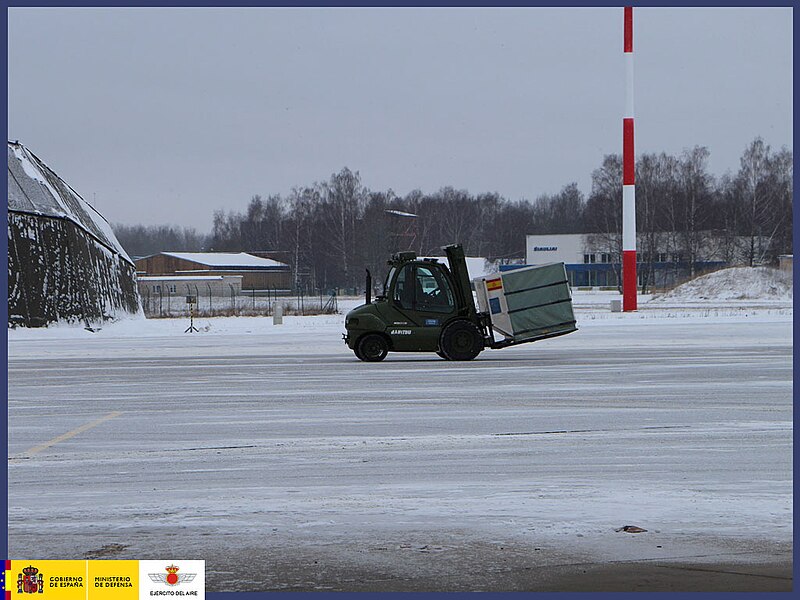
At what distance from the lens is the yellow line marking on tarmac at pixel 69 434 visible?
426 inches

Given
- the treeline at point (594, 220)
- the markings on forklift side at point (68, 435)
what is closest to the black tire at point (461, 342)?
the markings on forklift side at point (68, 435)

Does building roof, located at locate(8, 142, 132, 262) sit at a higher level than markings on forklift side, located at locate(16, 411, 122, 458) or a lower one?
higher

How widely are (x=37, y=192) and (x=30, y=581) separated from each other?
3521 cm

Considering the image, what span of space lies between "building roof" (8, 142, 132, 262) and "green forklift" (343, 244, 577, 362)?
19347 millimetres

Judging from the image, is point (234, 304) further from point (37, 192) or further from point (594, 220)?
point (594, 220)

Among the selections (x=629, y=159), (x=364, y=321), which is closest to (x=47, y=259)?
(x=364, y=321)

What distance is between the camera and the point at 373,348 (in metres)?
21.3

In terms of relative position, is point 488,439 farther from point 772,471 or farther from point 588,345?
point 588,345

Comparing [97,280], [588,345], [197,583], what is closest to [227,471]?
[197,583]

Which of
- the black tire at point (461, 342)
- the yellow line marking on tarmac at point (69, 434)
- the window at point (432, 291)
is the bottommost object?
the yellow line marking on tarmac at point (69, 434)

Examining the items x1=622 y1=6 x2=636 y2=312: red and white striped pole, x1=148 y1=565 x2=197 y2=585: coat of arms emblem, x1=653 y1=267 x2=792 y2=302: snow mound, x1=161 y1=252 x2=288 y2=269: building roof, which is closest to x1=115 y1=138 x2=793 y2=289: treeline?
x1=161 y1=252 x2=288 y2=269: building roof

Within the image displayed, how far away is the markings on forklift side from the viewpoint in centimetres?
1070

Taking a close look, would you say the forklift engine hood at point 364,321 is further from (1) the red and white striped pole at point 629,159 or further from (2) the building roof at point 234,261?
(2) the building roof at point 234,261

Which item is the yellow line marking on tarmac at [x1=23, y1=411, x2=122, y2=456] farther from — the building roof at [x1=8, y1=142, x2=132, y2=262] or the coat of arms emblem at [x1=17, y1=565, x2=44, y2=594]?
the building roof at [x1=8, y1=142, x2=132, y2=262]
